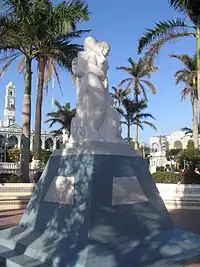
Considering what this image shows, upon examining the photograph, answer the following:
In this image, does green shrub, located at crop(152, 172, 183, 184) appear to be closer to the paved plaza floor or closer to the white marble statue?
the paved plaza floor

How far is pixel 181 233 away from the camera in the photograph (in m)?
6.10

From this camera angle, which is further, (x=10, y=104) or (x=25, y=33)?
(x=10, y=104)

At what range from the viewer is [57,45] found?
1720cm

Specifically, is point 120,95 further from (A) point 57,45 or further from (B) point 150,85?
(A) point 57,45

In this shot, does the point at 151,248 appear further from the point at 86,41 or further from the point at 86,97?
the point at 86,41

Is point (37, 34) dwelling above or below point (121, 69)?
below

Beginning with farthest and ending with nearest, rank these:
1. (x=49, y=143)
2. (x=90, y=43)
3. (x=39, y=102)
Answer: (x=49, y=143) → (x=39, y=102) → (x=90, y=43)

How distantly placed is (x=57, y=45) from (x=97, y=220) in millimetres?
13315

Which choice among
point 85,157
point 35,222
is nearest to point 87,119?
point 85,157

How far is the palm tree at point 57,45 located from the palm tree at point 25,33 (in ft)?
1.34

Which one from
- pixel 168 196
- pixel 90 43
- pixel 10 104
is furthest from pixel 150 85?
pixel 10 104

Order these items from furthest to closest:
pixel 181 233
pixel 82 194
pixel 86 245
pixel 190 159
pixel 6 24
Answer: pixel 190 159 < pixel 6 24 < pixel 181 233 < pixel 82 194 < pixel 86 245

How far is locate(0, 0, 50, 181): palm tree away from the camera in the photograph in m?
14.0

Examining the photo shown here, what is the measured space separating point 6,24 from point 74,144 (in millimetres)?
10836
